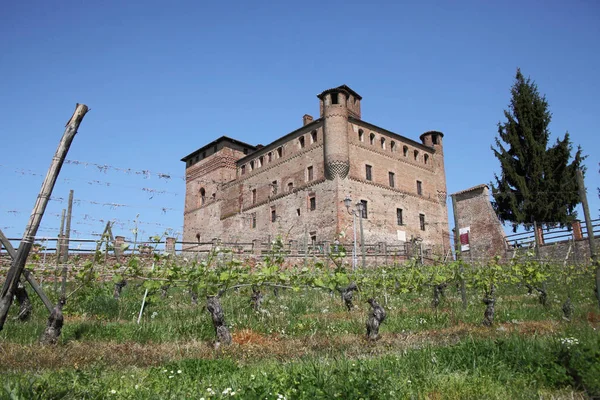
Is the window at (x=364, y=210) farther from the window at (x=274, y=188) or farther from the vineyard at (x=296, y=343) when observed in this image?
the vineyard at (x=296, y=343)

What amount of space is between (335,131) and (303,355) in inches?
1041

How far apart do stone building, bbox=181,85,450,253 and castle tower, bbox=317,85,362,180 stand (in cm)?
7

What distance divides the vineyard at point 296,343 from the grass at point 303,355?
0.07ft

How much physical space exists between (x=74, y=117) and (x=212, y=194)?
116 feet

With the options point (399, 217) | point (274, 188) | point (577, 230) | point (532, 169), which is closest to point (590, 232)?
point (577, 230)

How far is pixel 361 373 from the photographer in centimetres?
409

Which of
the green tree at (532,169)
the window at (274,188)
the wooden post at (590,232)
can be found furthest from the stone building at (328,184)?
the wooden post at (590,232)

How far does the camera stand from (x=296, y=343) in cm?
700

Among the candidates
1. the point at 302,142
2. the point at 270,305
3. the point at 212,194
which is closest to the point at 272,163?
the point at 302,142

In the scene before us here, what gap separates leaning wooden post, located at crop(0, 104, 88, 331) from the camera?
5906 mm

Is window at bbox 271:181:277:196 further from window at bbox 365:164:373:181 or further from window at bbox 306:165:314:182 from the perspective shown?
window at bbox 365:164:373:181

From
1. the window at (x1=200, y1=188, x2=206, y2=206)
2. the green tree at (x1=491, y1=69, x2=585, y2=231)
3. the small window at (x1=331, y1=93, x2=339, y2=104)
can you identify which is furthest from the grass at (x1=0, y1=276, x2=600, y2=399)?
the window at (x1=200, y1=188, x2=206, y2=206)

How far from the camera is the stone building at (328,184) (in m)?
31.4

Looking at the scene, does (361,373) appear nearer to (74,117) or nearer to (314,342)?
(314,342)
